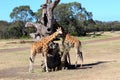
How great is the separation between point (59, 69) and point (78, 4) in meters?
53.1

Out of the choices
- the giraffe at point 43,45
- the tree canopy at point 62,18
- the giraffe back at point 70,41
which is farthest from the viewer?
the tree canopy at point 62,18

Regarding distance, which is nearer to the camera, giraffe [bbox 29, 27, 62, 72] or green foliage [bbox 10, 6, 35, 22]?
giraffe [bbox 29, 27, 62, 72]

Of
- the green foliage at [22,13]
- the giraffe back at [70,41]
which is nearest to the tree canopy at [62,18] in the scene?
the green foliage at [22,13]

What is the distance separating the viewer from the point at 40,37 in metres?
21.8

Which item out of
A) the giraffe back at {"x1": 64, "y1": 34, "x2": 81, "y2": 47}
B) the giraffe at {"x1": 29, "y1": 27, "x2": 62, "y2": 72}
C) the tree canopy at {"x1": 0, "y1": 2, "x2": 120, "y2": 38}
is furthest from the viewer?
the tree canopy at {"x1": 0, "y1": 2, "x2": 120, "y2": 38}

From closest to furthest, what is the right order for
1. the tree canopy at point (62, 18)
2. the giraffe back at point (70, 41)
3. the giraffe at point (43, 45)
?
the giraffe at point (43, 45) < the giraffe back at point (70, 41) < the tree canopy at point (62, 18)

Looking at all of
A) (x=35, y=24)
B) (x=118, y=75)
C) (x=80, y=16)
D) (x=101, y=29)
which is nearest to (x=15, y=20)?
(x=80, y=16)

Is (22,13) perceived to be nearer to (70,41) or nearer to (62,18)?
(62,18)

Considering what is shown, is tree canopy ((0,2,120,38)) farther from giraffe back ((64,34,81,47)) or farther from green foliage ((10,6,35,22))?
giraffe back ((64,34,81,47))

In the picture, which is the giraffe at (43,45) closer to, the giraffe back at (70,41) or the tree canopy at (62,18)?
the giraffe back at (70,41)

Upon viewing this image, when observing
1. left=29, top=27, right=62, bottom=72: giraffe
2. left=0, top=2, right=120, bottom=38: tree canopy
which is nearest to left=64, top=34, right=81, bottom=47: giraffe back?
left=29, top=27, right=62, bottom=72: giraffe

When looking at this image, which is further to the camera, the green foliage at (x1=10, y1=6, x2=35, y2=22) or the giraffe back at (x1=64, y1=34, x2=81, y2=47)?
the green foliage at (x1=10, y1=6, x2=35, y2=22)

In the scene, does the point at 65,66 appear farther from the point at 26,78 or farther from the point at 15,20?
the point at 15,20

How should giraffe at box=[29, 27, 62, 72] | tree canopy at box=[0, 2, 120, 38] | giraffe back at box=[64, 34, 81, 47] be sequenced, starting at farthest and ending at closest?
tree canopy at box=[0, 2, 120, 38], giraffe back at box=[64, 34, 81, 47], giraffe at box=[29, 27, 62, 72]
